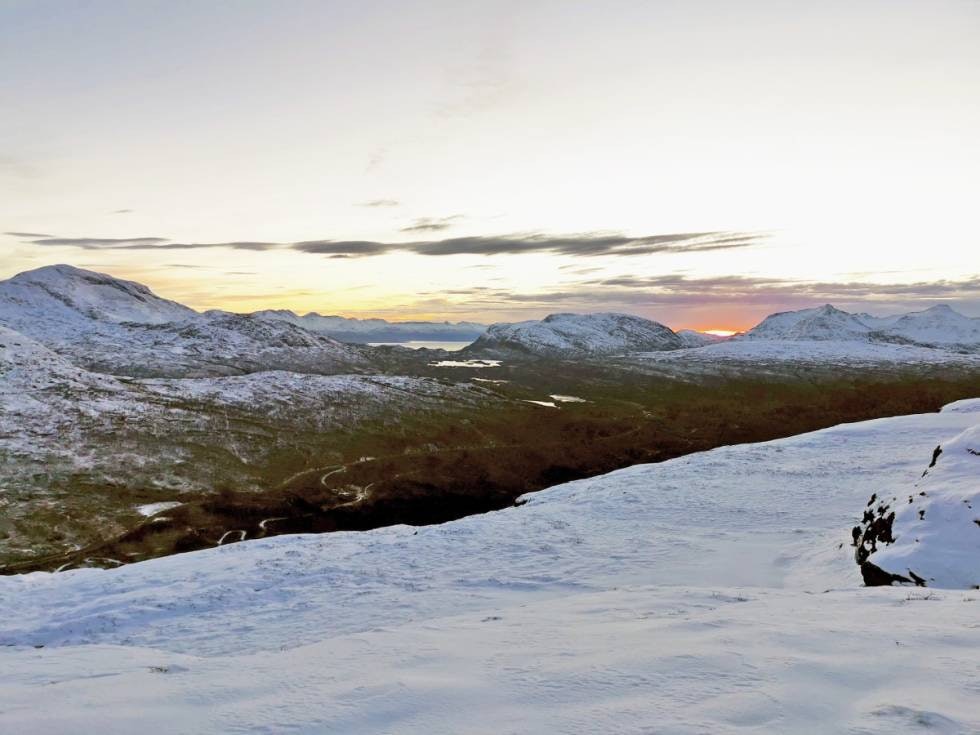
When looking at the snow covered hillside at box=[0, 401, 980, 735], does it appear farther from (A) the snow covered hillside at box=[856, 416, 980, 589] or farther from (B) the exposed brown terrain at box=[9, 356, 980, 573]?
(B) the exposed brown terrain at box=[9, 356, 980, 573]

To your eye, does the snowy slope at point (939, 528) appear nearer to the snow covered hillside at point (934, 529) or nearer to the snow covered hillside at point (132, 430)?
the snow covered hillside at point (934, 529)

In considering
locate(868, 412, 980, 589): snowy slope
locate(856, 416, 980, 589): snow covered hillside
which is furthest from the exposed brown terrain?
locate(868, 412, 980, 589): snowy slope

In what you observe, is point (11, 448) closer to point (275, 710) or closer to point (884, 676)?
point (275, 710)

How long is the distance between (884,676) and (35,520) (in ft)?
223

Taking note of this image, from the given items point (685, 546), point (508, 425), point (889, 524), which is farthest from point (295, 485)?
point (889, 524)

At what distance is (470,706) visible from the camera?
8.27m

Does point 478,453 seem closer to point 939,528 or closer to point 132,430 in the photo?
point 132,430

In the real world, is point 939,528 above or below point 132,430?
above

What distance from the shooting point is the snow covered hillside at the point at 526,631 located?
26.3 ft

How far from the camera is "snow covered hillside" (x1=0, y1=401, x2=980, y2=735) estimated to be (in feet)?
26.3

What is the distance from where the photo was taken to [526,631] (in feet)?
43.4

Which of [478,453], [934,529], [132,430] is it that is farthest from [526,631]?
[132,430]

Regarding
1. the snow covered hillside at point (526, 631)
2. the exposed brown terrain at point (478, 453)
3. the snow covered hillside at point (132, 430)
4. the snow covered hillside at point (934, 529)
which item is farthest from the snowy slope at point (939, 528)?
the snow covered hillside at point (132, 430)

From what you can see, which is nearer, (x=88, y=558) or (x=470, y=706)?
(x=470, y=706)
